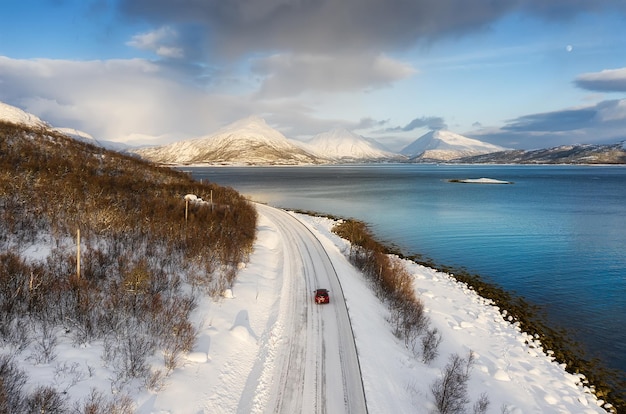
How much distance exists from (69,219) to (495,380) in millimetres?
25655

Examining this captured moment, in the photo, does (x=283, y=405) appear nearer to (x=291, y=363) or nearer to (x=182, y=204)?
(x=291, y=363)

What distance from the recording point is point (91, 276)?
52.5ft

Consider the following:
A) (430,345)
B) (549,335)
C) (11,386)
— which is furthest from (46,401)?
(549,335)

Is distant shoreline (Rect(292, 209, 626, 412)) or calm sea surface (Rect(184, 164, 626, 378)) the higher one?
calm sea surface (Rect(184, 164, 626, 378))

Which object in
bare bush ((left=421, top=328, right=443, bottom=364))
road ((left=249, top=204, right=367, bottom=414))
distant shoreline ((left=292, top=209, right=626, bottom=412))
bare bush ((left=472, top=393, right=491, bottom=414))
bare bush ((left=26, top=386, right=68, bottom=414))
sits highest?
bare bush ((left=26, top=386, right=68, bottom=414))

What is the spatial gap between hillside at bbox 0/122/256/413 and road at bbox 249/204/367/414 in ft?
13.3

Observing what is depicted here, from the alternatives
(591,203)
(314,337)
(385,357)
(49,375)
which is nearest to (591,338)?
(385,357)

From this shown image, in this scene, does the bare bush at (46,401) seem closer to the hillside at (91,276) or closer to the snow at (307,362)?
the hillside at (91,276)

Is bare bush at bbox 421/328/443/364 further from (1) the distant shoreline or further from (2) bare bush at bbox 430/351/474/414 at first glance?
(1) the distant shoreline

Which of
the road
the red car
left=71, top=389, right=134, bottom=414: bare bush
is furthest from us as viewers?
the red car

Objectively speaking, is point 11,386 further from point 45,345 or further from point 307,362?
point 307,362

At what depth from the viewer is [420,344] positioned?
1870 cm

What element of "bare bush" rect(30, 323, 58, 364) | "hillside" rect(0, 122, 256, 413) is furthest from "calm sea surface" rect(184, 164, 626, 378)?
"bare bush" rect(30, 323, 58, 364)

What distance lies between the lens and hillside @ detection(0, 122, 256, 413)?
10.3m
